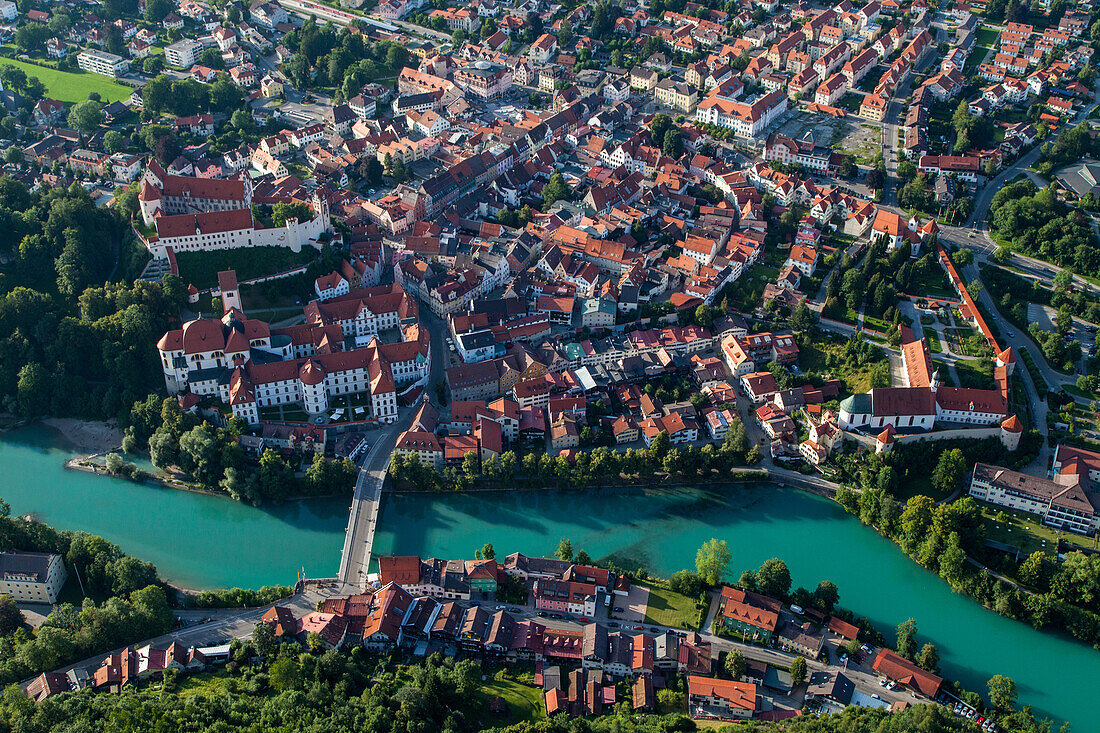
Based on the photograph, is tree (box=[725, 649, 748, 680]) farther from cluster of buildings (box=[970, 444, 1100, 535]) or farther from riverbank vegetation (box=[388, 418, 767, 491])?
cluster of buildings (box=[970, 444, 1100, 535])

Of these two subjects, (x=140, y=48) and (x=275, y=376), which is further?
(x=140, y=48)

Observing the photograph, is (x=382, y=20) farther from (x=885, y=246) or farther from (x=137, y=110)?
(x=885, y=246)

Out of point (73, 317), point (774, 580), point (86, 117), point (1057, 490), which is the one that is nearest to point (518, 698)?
point (774, 580)

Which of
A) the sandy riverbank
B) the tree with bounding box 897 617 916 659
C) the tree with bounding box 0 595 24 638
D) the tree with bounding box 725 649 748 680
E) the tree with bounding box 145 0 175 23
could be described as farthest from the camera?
the tree with bounding box 145 0 175 23

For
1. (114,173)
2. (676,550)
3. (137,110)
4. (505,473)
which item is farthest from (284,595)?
(137,110)

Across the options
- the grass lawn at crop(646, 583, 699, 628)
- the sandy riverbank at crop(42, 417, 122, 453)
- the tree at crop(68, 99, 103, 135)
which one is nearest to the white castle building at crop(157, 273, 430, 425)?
the sandy riverbank at crop(42, 417, 122, 453)

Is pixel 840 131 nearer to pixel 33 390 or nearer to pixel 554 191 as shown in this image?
pixel 554 191

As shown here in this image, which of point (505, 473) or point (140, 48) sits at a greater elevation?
point (140, 48)
